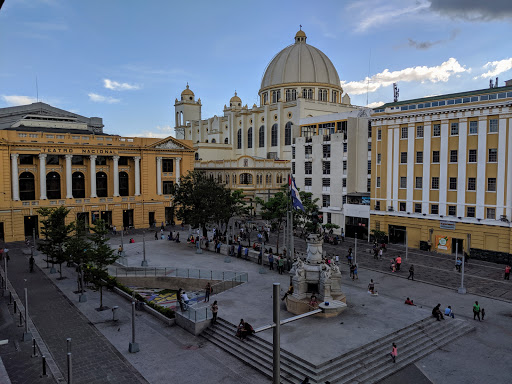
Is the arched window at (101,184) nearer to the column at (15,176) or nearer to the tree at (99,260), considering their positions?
the column at (15,176)

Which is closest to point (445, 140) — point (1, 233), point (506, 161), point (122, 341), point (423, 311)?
point (506, 161)

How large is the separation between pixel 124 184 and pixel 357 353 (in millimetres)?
48874

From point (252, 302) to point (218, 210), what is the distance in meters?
18.0

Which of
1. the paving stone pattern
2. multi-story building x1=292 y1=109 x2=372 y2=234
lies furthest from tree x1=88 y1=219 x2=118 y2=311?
multi-story building x1=292 y1=109 x2=372 y2=234

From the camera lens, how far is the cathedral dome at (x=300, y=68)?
85812 mm

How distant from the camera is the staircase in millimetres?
16875

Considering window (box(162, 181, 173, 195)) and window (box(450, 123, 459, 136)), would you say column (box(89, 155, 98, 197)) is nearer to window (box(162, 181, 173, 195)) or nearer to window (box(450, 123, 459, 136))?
window (box(162, 181, 173, 195))

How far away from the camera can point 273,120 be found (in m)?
82.6

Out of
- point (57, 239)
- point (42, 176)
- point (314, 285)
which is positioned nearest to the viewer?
point (314, 285)

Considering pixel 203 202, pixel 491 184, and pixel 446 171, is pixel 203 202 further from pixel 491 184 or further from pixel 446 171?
pixel 491 184

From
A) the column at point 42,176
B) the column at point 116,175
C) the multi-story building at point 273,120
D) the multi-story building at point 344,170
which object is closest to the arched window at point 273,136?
the multi-story building at point 273,120

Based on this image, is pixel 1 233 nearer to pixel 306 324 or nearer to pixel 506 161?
pixel 306 324

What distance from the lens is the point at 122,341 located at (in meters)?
20.8

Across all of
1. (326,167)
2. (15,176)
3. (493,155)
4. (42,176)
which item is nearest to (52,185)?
(42,176)
